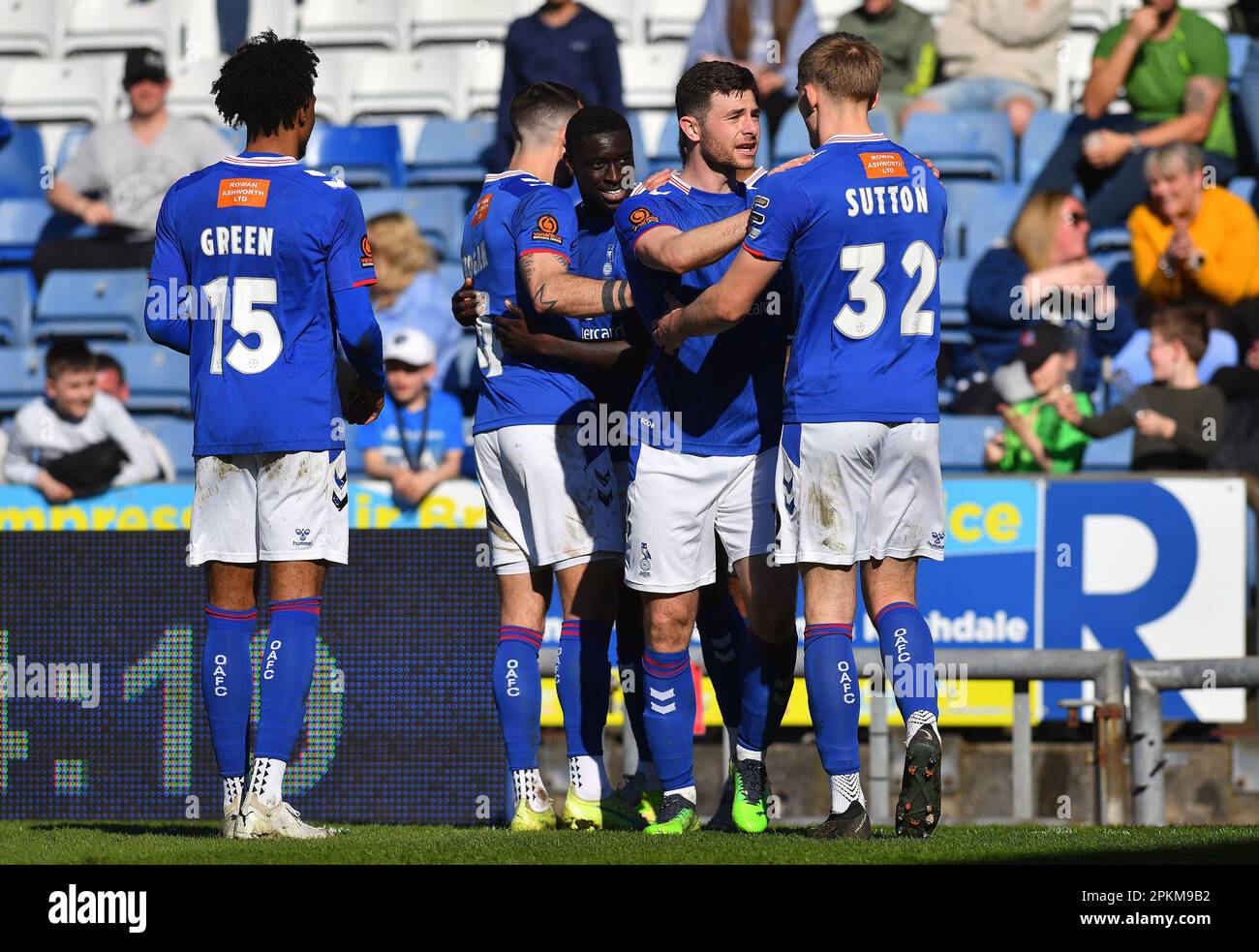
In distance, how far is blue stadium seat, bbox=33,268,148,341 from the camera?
12.0 m

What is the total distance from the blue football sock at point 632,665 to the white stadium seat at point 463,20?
Result: 30.1ft

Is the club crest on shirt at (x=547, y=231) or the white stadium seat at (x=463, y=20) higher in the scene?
the white stadium seat at (x=463, y=20)

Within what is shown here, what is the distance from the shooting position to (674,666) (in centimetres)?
564

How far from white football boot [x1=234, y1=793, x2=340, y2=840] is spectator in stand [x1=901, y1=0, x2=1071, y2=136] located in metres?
8.25

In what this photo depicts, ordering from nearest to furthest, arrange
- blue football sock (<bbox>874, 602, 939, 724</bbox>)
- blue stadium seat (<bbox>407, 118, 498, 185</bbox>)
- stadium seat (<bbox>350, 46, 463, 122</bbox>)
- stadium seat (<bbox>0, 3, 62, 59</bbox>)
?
blue football sock (<bbox>874, 602, 939, 724</bbox>)
blue stadium seat (<bbox>407, 118, 498, 185</bbox>)
stadium seat (<bbox>350, 46, 463, 122</bbox>)
stadium seat (<bbox>0, 3, 62, 59</bbox>)

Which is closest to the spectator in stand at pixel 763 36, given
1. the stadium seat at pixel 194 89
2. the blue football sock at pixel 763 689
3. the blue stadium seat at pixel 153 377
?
the blue stadium seat at pixel 153 377

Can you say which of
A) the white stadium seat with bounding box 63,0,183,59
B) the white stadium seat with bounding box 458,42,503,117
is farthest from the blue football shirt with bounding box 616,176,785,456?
the white stadium seat with bounding box 63,0,183,59

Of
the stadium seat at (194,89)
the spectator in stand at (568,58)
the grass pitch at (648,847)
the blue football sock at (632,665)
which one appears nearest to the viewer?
the grass pitch at (648,847)

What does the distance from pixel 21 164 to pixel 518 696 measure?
9.21 metres

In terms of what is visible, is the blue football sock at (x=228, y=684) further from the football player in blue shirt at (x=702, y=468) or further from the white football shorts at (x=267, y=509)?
the football player in blue shirt at (x=702, y=468)

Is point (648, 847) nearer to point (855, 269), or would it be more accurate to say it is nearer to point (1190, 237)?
point (855, 269)

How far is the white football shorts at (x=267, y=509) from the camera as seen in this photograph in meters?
5.40

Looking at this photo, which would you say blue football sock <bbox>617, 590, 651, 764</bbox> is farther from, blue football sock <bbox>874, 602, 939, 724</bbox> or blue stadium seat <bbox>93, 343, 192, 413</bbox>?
blue stadium seat <bbox>93, 343, 192, 413</bbox>
